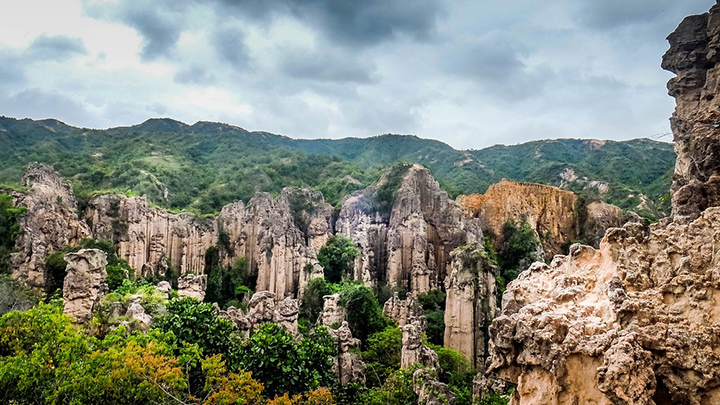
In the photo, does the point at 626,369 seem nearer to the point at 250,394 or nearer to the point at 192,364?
the point at 250,394

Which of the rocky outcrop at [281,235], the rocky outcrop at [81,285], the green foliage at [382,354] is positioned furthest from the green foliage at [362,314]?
the rocky outcrop at [81,285]

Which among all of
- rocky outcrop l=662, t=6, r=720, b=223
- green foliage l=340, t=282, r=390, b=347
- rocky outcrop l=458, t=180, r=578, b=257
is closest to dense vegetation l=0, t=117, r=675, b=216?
rocky outcrop l=458, t=180, r=578, b=257

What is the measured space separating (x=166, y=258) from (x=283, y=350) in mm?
30137

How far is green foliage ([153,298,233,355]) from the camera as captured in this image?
740 inches

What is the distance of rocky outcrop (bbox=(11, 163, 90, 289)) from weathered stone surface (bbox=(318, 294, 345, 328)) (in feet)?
58.5

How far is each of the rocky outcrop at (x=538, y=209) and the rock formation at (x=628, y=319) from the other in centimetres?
4254

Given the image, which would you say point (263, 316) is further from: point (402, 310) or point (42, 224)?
point (42, 224)

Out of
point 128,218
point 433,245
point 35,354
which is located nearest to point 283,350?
point 35,354

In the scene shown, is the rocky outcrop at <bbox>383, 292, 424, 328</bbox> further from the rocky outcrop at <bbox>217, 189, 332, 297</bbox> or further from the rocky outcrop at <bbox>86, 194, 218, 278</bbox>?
the rocky outcrop at <bbox>86, 194, 218, 278</bbox>

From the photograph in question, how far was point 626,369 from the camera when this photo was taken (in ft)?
22.3

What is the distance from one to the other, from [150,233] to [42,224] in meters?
9.56

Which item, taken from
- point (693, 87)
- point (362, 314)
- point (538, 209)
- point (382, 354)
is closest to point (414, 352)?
point (382, 354)

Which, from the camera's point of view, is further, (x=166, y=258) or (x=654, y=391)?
(x=166, y=258)

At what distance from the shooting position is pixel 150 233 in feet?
143
